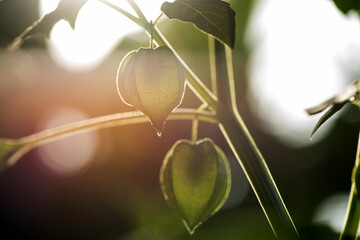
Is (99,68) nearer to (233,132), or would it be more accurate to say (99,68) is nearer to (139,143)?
(139,143)

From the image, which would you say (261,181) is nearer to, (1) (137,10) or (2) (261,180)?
(2) (261,180)

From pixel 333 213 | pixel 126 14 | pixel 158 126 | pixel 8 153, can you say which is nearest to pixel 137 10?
pixel 126 14

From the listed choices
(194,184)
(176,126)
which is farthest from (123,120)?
(176,126)

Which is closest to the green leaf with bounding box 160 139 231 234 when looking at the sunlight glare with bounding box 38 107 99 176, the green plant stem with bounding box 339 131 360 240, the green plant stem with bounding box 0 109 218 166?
the green plant stem with bounding box 0 109 218 166

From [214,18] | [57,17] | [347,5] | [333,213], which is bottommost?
[333,213]

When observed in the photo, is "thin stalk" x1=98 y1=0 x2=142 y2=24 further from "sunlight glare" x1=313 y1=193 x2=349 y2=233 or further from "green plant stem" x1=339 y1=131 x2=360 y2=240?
"sunlight glare" x1=313 y1=193 x2=349 y2=233

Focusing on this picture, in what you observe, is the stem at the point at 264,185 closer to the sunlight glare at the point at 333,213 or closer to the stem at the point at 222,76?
the stem at the point at 222,76
